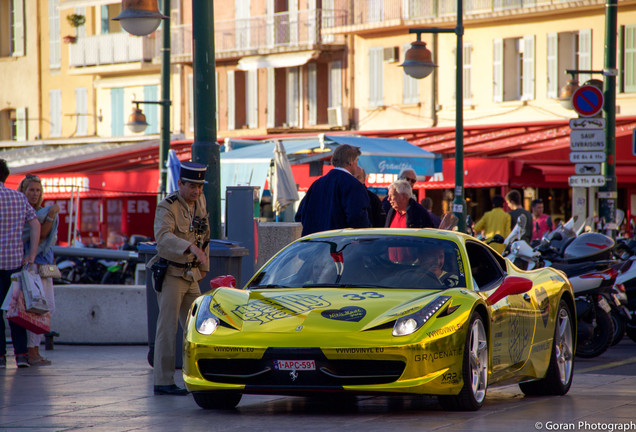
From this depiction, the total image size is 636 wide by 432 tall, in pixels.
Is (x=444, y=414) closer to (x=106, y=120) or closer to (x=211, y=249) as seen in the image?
(x=211, y=249)

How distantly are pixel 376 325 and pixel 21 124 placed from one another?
145ft

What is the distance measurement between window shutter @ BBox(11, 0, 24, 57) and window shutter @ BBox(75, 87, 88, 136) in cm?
329

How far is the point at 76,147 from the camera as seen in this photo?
46906 mm

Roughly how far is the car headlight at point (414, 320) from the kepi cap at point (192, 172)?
2.34 metres

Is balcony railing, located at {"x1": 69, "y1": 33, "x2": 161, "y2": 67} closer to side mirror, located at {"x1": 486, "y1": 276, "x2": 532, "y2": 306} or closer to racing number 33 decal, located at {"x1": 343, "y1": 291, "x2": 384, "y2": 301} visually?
side mirror, located at {"x1": 486, "y1": 276, "x2": 532, "y2": 306}

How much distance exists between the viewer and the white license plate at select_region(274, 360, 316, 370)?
8234mm

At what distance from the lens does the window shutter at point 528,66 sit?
3619 centimetres

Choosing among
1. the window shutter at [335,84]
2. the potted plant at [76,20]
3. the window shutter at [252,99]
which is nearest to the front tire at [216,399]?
the window shutter at [335,84]

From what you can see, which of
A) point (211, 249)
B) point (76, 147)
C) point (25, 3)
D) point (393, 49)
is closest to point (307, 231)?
point (211, 249)

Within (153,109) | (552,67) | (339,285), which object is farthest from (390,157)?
(153,109)

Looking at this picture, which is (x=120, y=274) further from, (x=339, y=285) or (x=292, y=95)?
(x=292, y=95)

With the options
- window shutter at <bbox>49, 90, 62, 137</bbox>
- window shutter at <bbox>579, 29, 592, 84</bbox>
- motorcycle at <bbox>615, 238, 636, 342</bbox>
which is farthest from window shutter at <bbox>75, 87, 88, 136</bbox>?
motorcycle at <bbox>615, 238, 636, 342</bbox>

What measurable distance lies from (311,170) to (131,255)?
7.15 metres

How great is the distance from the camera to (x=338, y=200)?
1170 centimetres
